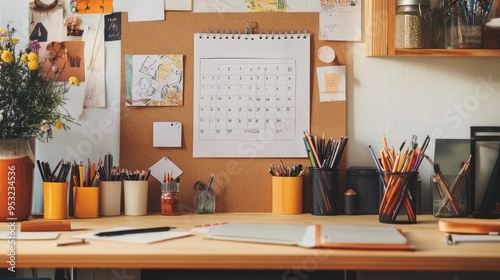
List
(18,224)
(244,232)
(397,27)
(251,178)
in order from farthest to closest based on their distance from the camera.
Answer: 1. (251,178)
2. (397,27)
3. (18,224)
4. (244,232)

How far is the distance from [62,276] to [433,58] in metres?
1.24

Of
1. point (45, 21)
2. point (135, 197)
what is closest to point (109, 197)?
point (135, 197)

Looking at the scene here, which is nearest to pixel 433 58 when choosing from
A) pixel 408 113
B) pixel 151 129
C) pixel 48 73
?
pixel 408 113

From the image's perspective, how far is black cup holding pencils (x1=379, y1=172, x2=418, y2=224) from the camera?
1780 mm

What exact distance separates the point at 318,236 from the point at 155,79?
2.64 feet

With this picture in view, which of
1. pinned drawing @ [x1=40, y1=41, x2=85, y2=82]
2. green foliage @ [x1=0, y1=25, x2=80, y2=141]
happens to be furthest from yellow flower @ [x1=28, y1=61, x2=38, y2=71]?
pinned drawing @ [x1=40, y1=41, x2=85, y2=82]

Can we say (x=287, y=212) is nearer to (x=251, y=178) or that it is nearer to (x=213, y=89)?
(x=251, y=178)

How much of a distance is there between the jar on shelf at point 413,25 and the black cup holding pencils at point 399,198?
0.38 meters

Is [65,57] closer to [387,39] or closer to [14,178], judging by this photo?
[14,178]

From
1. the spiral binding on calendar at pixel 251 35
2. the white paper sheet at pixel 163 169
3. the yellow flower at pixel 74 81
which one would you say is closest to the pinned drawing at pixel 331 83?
the spiral binding on calendar at pixel 251 35

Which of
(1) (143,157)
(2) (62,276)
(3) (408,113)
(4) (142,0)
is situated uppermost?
(4) (142,0)

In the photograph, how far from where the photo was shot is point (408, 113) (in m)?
2.08

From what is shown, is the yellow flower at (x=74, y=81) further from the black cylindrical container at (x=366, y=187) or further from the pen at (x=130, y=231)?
the black cylindrical container at (x=366, y=187)

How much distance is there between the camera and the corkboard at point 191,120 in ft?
6.77
